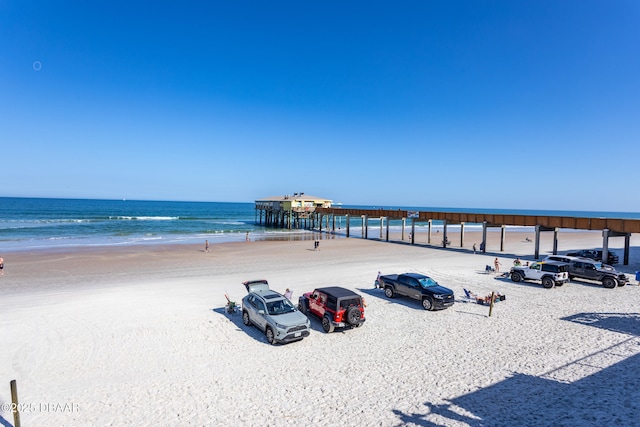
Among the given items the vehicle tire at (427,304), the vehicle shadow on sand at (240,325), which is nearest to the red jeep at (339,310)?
the vehicle shadow on sand at (240,325)

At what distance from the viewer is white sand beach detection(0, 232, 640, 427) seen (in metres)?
7.94

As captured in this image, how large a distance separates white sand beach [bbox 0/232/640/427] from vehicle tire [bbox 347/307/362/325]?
48 centimetres

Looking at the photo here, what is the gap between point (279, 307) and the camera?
12.5 metres

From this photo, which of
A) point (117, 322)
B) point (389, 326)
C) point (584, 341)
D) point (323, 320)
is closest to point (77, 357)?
point (117, 322)

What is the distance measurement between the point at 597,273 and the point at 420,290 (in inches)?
458

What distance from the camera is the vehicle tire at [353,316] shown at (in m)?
12.7

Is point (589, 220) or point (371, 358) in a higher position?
point (589, 220)

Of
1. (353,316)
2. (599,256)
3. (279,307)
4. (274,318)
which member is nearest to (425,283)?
(353,316)

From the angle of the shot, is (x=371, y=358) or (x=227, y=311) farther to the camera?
(x=227, y=311)

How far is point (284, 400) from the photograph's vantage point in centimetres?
845

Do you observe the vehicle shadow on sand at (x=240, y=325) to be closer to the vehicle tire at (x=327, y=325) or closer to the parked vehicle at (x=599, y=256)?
the vehicle tire at (x=327, y=325)

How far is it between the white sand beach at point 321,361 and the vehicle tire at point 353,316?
48cm

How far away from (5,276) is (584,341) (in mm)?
30267

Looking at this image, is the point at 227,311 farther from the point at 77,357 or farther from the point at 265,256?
the point at 265,256
